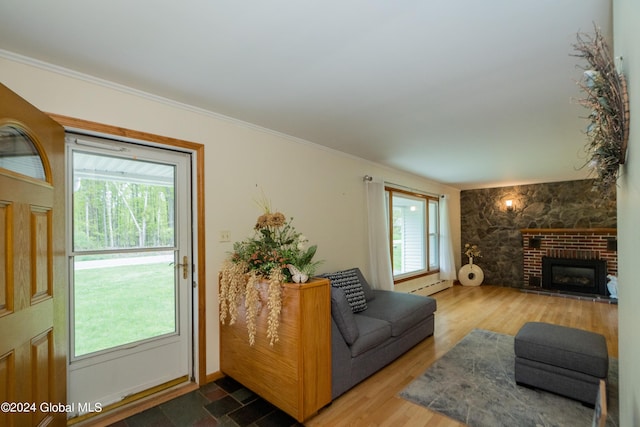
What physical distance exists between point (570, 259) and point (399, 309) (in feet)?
16.2

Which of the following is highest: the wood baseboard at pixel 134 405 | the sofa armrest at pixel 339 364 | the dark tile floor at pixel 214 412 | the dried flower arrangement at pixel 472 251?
the dried flower arrangement at pixel 472 251

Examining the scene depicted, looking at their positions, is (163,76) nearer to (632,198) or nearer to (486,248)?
(632,198)

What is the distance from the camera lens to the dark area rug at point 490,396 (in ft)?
6.89

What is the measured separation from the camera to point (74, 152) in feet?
6.84

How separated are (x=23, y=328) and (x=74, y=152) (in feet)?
4.01

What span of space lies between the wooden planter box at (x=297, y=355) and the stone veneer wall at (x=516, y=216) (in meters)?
6.16

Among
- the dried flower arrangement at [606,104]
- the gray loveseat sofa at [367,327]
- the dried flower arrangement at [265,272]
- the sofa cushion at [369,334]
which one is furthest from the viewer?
the sofa cushion at [369,334]

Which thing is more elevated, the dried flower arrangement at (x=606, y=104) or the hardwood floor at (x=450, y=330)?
the dried flower arrangement at (x=606, y=104)

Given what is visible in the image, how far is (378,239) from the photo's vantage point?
14.6ft

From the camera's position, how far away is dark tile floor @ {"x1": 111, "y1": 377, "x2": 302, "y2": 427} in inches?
80.8

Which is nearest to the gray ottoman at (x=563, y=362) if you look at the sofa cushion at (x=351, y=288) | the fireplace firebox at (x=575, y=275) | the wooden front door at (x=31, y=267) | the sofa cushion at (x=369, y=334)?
the sofa cushion at (x=369, y=334)

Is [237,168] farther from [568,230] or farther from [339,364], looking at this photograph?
[568,230]

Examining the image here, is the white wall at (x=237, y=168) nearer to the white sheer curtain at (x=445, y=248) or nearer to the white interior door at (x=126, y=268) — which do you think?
the white interior door at (x=126, y=268)

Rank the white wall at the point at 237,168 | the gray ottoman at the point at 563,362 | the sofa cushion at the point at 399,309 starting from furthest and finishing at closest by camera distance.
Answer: the sofa cushion at the point at 399,309
the gray ottoman at the point at 563,362
the white wall at the point at 237,168
